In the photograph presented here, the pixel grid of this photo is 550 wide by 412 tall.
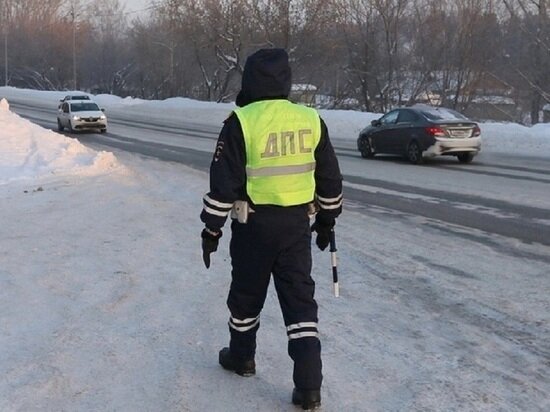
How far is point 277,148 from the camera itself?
397 centimetres

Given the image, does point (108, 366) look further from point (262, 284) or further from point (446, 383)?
point (446, 383)

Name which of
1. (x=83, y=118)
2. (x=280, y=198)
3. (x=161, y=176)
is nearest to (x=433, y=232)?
(x=280, y=198)

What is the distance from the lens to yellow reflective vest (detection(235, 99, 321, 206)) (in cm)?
392

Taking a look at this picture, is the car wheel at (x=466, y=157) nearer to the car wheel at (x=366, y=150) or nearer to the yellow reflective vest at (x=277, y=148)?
the car wheel at (x=366, y=150)

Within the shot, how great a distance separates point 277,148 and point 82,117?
27.5m

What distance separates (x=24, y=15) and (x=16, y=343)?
106716 millimetres

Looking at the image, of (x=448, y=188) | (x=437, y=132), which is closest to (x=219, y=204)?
(x=448, y=188)

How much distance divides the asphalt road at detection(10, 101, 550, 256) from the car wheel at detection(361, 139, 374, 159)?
1.44ft

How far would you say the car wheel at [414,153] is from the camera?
18.3 metres

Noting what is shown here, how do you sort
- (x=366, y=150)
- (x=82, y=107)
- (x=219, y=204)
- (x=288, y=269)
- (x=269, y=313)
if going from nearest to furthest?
(x=219, y=204), (x=288, y=269), (x=269, y=313), (x=366, y=150), (x=82, y=107)

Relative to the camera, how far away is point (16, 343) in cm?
491

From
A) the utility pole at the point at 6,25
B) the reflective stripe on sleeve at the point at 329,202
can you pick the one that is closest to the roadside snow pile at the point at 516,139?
the reflective stripe on sleeve at the point at 329,202

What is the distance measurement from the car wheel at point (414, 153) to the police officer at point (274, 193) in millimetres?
14535

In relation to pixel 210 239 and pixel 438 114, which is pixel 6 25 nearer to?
pixel 438 114
